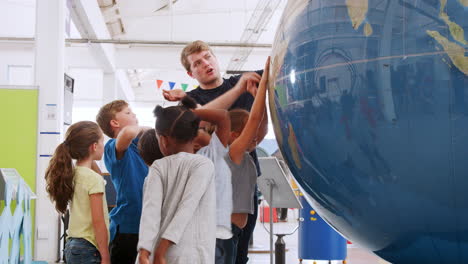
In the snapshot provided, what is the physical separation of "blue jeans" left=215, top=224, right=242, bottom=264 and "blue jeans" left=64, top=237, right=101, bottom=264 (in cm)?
91

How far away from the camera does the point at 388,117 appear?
1164 millimetres

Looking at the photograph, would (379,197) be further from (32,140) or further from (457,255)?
(32,140)

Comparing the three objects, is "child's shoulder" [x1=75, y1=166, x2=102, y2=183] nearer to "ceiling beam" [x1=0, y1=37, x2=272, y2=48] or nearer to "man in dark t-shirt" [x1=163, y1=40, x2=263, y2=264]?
"man in dark t-shirt" [x1=163, y1=40, x2=263, y2=264]

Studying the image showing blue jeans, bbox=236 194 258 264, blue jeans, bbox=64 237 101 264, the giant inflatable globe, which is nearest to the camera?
the giant inflatable globe

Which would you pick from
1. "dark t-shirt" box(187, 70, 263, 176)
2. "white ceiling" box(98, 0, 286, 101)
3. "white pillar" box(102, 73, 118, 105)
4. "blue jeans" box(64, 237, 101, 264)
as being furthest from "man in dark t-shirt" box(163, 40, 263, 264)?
"white pillar" box(102, 73, 118, 105)

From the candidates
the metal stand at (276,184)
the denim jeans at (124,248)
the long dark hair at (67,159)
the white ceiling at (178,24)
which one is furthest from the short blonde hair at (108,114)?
the white ceiling at (178,24)

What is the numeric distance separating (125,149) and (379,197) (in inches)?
59.0

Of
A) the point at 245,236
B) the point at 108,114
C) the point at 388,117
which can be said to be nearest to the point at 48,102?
the point at 108,114

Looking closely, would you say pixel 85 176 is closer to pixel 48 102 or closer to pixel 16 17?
pixel 48 102

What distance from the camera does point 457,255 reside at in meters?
1.22

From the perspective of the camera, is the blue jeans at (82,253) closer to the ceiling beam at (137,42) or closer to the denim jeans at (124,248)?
the denim jeans at (124,248)

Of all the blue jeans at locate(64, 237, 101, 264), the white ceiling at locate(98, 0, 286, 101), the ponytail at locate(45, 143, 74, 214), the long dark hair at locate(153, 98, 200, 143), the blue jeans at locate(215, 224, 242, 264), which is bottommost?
the blue jeans at locate(64, 237, 101, 264)

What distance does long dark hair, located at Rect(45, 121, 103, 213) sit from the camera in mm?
2740

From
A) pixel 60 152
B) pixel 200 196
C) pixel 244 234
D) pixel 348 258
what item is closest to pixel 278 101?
pixel 200 196
